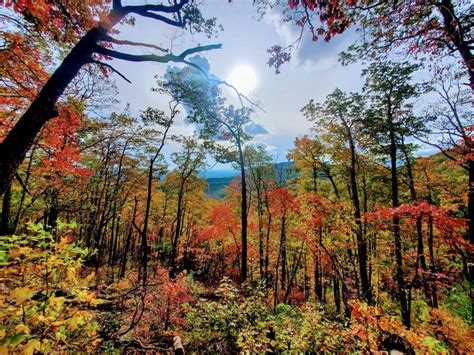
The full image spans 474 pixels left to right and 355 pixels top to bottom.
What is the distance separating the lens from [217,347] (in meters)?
5.68

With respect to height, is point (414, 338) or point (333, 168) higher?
Answer: point (333, 168)

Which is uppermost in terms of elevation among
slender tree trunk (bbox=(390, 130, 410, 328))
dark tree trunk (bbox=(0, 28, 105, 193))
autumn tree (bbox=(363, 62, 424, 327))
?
autumn tree (bbox=(363, 62, 424, 327))

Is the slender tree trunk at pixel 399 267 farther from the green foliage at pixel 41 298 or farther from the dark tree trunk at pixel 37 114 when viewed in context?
the dark tree trunk at pixel 37 114

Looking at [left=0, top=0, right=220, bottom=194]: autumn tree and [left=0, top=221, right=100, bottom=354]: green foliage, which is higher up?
[left=0, top=0, right=220, bottom=194]: autumn tree

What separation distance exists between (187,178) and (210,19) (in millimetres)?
17897

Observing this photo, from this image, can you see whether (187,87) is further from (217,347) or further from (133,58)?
(217,347)

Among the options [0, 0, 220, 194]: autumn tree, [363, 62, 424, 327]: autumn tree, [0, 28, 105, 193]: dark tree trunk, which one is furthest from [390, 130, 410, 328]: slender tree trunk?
[0, 28, 105, 193]: dark tree trunk

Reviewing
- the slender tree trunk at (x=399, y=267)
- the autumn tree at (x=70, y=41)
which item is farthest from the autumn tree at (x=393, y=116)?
the autumn tree at (x=70, y=41)

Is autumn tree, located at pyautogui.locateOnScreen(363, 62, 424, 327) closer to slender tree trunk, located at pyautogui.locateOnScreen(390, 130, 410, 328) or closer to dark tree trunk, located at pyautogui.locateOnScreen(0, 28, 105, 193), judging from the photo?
slender tree trunk, located at pyautogui.locateOnScreen(390, 130, 410, 328)

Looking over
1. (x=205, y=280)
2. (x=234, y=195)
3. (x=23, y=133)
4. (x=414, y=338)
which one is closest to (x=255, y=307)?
(x=414, y=338)

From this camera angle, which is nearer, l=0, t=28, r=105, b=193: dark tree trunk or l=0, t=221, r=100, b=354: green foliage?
l=0, t=221, r=100, b=354: green foliage

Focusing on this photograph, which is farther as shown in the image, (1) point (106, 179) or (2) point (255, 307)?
(1) point (106, 179)

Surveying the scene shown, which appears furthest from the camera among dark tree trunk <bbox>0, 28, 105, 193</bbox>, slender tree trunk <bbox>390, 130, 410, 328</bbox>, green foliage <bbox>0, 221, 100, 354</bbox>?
slender tree trunk <bbox>390, 130, 410, 328</bbox>

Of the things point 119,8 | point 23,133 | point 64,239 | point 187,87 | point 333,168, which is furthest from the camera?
point 333,168
